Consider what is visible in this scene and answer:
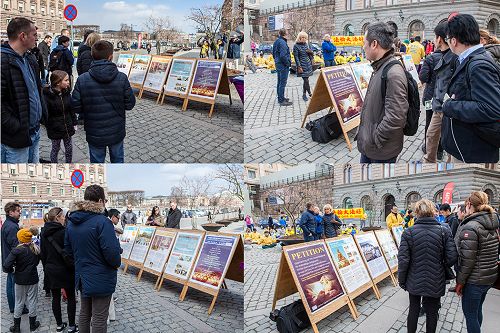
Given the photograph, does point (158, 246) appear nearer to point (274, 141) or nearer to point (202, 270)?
point (202, 270)

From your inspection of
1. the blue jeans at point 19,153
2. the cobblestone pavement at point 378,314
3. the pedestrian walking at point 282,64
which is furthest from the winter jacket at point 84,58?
the cobblestone pavement at point 378,314

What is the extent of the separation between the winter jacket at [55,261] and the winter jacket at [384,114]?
2963mm

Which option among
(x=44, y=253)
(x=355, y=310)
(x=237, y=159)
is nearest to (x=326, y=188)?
(x=237, y=159)

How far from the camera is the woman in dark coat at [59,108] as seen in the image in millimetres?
3932

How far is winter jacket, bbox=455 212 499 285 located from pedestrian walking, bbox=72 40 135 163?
3.30m

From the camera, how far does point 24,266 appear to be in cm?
395

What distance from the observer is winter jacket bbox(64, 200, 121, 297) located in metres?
3.03

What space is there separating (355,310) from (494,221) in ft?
5.47

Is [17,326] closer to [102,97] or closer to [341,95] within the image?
[102,97]

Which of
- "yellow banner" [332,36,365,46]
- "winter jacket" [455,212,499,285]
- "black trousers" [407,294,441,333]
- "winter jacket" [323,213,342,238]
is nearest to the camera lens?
"winter jacket" [455,212,499,285]

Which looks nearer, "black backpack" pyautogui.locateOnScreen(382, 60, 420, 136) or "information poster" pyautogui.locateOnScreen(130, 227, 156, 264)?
"black backpack" pyautogui.locateOnScreen(382, 60, 420, 136)

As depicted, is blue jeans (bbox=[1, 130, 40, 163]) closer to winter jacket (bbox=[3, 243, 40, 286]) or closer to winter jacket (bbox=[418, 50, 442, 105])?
winter jacket (bbox=[3, 243, 40, 286])

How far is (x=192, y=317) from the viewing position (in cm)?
436

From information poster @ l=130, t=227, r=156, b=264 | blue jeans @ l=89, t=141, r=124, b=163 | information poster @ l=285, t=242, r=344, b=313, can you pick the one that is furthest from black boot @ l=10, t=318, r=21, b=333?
information poster @ l=285, t=242, r=344, b=313
